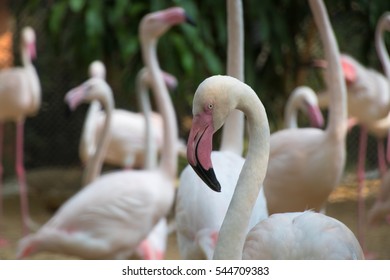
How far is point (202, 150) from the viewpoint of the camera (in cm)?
133

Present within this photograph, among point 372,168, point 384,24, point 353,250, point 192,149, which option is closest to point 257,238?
point 353,250

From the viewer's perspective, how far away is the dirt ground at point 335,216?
4.28m

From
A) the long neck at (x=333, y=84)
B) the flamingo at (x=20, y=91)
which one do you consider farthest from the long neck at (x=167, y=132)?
the flamingo at (x=20, y=91)

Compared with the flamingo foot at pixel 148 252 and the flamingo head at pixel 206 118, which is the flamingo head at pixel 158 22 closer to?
the flamingo foot at pixel 148 252

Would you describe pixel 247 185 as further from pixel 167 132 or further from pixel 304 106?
pixel 304 106

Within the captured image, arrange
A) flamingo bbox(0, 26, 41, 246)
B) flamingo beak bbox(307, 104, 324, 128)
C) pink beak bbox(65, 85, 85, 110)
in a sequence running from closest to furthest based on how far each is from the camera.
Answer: flamingo beak bbox(307, 104, 324, 128), pink beak bbox(65, 85, 85, 110), flamingo bbox(0, 26, 41, 246)

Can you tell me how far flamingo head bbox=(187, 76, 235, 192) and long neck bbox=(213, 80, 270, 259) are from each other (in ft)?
0.16

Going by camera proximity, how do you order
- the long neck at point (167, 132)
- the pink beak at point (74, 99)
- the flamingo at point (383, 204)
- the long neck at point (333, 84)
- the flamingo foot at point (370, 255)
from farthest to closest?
1. the flamingo foot at point (370, 255)
2. the pink beak at point (74, 99)
3. the flamingo at point (383, 204)
4. the long neck at point (167, 132)
5. the long neck at point (333, 84)

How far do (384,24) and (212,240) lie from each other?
224 cm

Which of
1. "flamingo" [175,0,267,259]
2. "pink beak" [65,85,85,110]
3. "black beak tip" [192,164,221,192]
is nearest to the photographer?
"black beak tip" [192,164,221,192]

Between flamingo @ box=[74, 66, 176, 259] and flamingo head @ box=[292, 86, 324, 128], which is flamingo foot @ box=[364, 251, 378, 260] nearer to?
flamingo head @ box=[292, 86, 324, 128]

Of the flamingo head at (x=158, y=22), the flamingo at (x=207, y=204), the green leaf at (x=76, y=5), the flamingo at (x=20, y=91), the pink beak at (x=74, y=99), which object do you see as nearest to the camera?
the flamingo at (x=207, y=204)

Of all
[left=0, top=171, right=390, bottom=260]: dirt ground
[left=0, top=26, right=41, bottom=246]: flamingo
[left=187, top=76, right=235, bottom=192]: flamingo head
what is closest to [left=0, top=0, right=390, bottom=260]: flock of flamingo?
[left=187, top=76, right=235, bottom=192]: flamingo head

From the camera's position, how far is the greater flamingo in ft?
4.38
